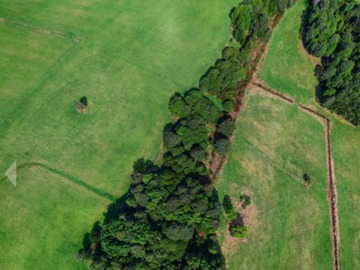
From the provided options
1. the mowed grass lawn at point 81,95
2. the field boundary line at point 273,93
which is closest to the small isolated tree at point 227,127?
the mowed grass lawn at point 81,95

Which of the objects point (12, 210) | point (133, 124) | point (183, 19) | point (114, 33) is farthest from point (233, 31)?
point (12, 210)

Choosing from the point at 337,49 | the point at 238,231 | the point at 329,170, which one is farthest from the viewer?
the point at 337,49

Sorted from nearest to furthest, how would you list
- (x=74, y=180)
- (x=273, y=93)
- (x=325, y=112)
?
(x=74, y=180) → (x=273, y=93) → (x=325, y=112)

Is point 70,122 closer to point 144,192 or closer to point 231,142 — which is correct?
point 144,192

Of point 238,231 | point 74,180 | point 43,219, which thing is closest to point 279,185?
point 238,231

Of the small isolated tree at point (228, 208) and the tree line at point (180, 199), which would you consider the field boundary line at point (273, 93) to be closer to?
the tree line at point (180, 199)

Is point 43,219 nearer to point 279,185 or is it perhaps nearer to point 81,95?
point 81,95
